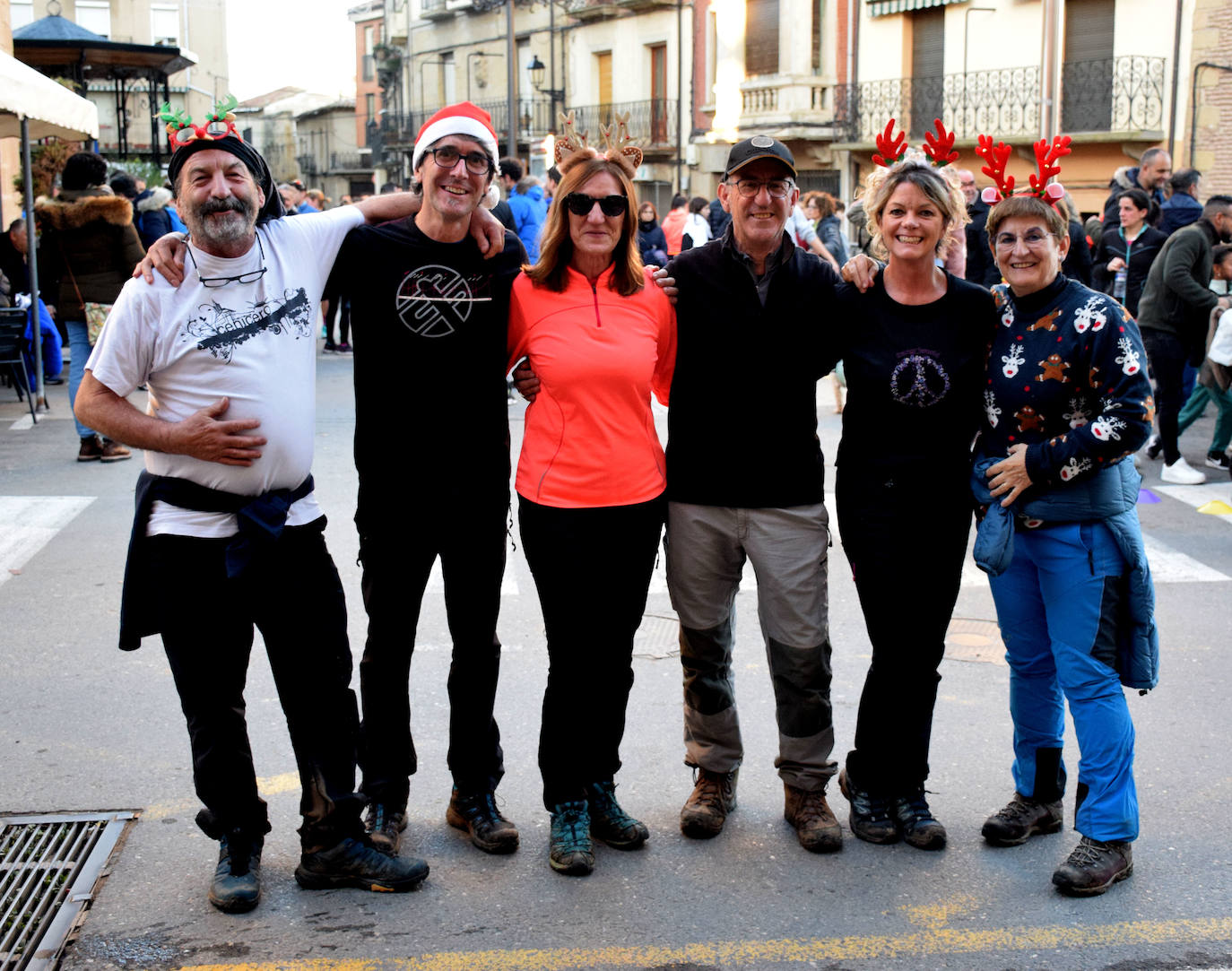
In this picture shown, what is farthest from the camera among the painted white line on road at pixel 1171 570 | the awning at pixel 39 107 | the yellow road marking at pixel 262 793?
the awning at pixel 39 107

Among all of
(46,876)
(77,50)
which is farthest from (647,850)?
(77,50)

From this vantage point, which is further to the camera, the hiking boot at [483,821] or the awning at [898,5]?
the awning at [898,5]

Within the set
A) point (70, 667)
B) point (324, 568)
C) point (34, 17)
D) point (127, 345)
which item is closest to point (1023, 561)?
point (324, 568)

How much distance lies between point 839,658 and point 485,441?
8.23 feet

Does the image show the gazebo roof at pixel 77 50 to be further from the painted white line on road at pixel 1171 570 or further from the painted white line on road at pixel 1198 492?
the painted white line on road at pixel 1171 570

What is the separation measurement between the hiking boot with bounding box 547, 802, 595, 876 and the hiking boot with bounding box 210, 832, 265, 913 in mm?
814

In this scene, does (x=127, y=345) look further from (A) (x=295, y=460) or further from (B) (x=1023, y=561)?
(B) (x=1023, y=561)

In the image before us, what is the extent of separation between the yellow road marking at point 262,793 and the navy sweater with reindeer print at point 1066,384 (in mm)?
2451

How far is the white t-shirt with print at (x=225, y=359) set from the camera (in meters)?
3.41

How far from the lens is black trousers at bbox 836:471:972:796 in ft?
12.7

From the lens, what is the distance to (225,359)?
347 cm

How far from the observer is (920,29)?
93.4ft

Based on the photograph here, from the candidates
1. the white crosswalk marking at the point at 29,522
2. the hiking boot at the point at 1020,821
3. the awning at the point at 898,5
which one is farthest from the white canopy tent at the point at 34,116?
the awning at the point at 898,5

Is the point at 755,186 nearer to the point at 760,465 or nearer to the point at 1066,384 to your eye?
the point at 760,465
